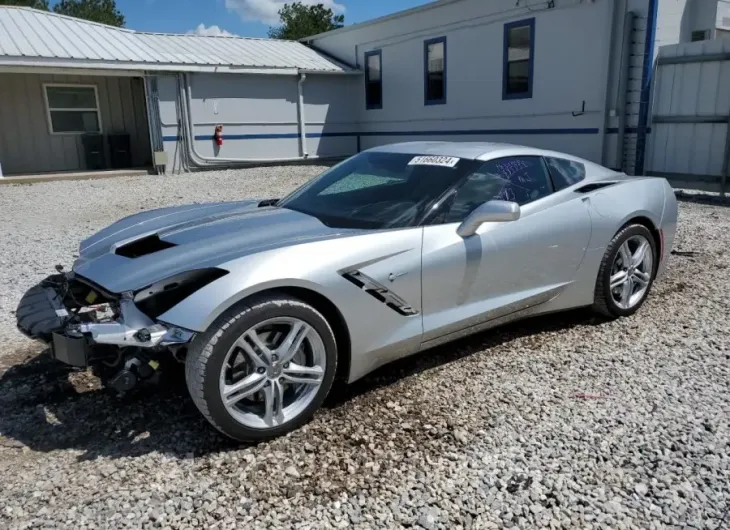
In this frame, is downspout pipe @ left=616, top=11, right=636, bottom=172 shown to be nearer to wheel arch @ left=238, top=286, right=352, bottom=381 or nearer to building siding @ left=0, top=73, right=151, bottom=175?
wheel arch @ left=238, top=286, right=352, bottom=381

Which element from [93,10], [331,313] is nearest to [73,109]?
[331,313]

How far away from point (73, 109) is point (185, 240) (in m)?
15.5

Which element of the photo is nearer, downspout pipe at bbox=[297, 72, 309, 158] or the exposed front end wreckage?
the exposed front end wreckage

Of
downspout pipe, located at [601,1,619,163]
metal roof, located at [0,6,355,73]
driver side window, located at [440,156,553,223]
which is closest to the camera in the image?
driver side window, located at [440,156,553,223]

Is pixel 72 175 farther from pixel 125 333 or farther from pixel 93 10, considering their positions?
pixel 93 10

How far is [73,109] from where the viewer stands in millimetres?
16391

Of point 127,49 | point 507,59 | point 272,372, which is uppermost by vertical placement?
point 127,49

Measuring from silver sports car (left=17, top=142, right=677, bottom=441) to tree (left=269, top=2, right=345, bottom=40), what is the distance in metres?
47.5

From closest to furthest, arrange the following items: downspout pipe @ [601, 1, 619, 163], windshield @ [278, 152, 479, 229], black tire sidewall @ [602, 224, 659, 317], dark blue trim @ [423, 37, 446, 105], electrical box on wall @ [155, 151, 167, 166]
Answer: windshield @ [278, 152, 479, 229]
black tire sidewall @ [602, 224, 659, 317]
downspout pipe @ [601, 1, 619, 163]
electrical box on wall @ [155, 151, 167, 166]
dark blue trim @ [423, 37, 446, 105]

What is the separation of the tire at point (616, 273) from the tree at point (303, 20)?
47313 millimetres

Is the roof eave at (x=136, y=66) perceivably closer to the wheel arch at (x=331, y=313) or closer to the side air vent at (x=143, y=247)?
the side air vent at (x=143, y=247)

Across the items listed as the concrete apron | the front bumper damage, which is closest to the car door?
the front bumper damage

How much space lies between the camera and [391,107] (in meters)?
18.2

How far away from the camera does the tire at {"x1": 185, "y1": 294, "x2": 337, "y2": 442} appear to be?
2.68m
